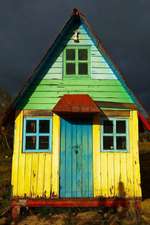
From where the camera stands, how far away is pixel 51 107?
1228cm

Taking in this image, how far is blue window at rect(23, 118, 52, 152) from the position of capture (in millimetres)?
12125

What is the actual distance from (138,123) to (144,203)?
3.50m

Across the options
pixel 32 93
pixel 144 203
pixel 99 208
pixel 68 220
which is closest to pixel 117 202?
pixel 99 208

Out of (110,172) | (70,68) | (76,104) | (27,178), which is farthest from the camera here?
(70,68)

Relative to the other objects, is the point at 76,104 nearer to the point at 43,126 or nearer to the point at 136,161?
the point at 43,126

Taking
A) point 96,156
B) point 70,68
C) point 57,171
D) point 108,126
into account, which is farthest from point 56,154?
point 70,68

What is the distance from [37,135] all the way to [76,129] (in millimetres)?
1367

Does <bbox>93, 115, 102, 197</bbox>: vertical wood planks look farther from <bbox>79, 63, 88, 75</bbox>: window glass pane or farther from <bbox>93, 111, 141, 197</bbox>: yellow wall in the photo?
<bbox>79, 63, 88, 75</bbox>: window glass pane

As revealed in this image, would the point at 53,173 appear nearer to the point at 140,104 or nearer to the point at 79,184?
the point at 79,184

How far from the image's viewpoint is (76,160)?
39.6 feet

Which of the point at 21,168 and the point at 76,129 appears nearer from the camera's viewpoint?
the point at 21,168

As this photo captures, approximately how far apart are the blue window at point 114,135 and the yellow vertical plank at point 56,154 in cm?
156

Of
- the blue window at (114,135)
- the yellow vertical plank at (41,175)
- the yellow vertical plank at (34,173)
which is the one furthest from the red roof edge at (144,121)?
the yellow vertical plank at (34,173)

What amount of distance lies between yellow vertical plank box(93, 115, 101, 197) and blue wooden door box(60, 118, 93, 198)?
0.44ft
